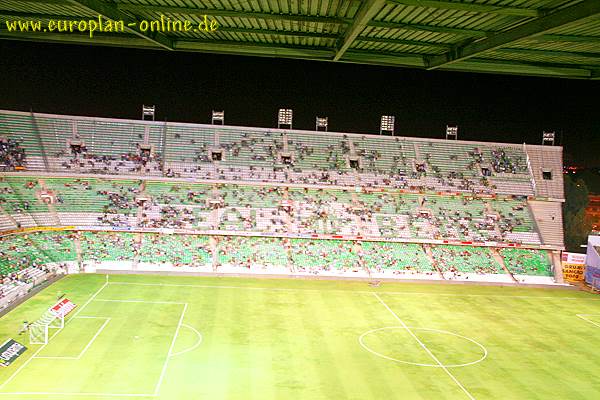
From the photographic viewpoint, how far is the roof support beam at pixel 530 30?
35.3 ft

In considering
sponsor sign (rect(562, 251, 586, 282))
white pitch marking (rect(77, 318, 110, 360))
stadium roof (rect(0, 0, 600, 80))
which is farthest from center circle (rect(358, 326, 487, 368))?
sponsor sign (rect(562, 251, 586, 282))

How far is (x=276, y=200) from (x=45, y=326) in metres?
26.2

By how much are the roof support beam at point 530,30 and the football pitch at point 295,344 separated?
13.3 metres

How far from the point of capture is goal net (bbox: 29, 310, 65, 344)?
2412cm

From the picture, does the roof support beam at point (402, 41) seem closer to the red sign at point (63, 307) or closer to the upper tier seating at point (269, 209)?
the red sign at point (63, 307)

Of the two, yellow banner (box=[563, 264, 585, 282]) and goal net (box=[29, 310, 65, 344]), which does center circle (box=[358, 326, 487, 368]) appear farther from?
yellow banner (box=[563, 264, 585, 282])

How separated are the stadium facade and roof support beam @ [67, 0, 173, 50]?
27.8 metres

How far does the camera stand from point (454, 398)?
68.2 feet

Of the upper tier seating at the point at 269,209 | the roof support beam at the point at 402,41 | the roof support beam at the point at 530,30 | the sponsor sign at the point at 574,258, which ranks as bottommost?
the sponsor sign at the point at 574,258

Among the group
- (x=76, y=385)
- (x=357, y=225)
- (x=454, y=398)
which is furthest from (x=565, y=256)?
(x=76, y=385)

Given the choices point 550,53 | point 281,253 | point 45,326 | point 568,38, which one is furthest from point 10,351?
point 281,253

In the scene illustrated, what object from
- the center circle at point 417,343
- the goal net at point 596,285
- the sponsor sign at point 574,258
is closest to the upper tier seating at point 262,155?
the sponsor sign at point 574,258

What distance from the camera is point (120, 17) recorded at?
14.1 meters

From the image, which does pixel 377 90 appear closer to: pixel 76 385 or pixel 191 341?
pixel 191 341
